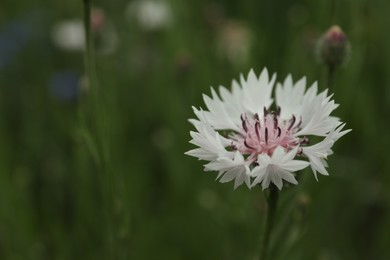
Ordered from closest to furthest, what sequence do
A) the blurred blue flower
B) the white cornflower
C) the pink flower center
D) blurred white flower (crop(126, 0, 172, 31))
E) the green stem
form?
1. the white cornflower
2. the pink flower center
3. the green stem
4. the blurred blue flower
5. blurred white flower (crop(126, 0, 172, 31))

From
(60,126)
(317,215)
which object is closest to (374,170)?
(317,215)

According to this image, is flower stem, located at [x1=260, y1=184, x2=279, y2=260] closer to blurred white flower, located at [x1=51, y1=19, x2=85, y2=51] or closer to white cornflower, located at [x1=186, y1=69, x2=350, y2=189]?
white cornflower, located at [x1=186, y1=69, x2=350, y2=189]

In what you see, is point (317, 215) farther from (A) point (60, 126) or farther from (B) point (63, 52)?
(B) point (63, 52)

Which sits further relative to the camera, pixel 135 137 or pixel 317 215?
pixel 135 137

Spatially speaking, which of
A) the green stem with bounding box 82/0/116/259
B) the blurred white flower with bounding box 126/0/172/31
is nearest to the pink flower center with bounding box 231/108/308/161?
the green stem with bounding box 82/0/116/259

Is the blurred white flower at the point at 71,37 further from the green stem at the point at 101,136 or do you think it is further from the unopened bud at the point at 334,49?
the unopened bud at the point at 334,49

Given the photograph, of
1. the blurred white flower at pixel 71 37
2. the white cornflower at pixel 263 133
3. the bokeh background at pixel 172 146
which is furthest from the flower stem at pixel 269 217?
the blurred white flower at pixel 71 37

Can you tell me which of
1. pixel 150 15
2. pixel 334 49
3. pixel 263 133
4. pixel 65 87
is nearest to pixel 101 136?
pixel 263 133
